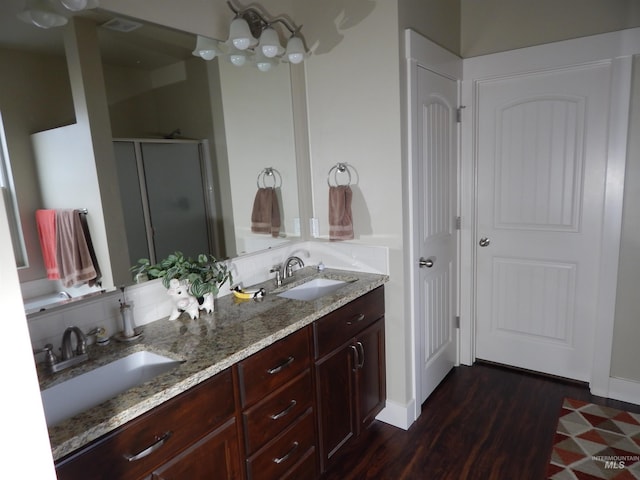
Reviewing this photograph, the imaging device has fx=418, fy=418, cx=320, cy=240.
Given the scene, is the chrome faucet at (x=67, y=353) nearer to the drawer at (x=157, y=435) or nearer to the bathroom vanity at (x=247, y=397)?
the bathroom vanity at (x=247, y=397)

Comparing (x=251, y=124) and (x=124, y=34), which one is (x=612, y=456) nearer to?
(x=251, y=124)

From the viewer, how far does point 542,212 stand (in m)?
2.70

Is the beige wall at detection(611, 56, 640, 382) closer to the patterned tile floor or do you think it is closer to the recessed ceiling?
the patterned tile floor

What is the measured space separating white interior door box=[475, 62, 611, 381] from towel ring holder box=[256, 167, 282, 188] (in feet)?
4.56

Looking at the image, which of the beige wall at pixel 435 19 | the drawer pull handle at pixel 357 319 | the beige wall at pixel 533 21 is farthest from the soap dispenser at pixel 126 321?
the beige wall at pixel 533 21

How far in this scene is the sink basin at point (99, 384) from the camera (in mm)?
1295

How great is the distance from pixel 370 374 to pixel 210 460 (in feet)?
3.57

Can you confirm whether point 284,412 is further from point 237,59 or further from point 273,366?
point 237,59

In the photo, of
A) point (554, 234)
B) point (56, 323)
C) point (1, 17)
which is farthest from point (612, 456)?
point (1, 17)

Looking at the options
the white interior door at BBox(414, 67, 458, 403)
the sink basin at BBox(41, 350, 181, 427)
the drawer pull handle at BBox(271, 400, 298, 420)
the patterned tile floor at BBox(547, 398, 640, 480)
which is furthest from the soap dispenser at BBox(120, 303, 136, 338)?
the patterned tile floor at BBox(547, 398, 640, 480)

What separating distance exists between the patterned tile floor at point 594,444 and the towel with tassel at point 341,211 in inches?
60.5

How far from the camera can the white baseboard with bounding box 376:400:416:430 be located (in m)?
2.37

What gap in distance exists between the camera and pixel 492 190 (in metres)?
2.82

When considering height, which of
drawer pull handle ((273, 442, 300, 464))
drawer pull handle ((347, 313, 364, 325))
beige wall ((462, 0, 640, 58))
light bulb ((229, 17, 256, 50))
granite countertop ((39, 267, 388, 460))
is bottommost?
drawer pull handle ((273, 442, 300, 464))
